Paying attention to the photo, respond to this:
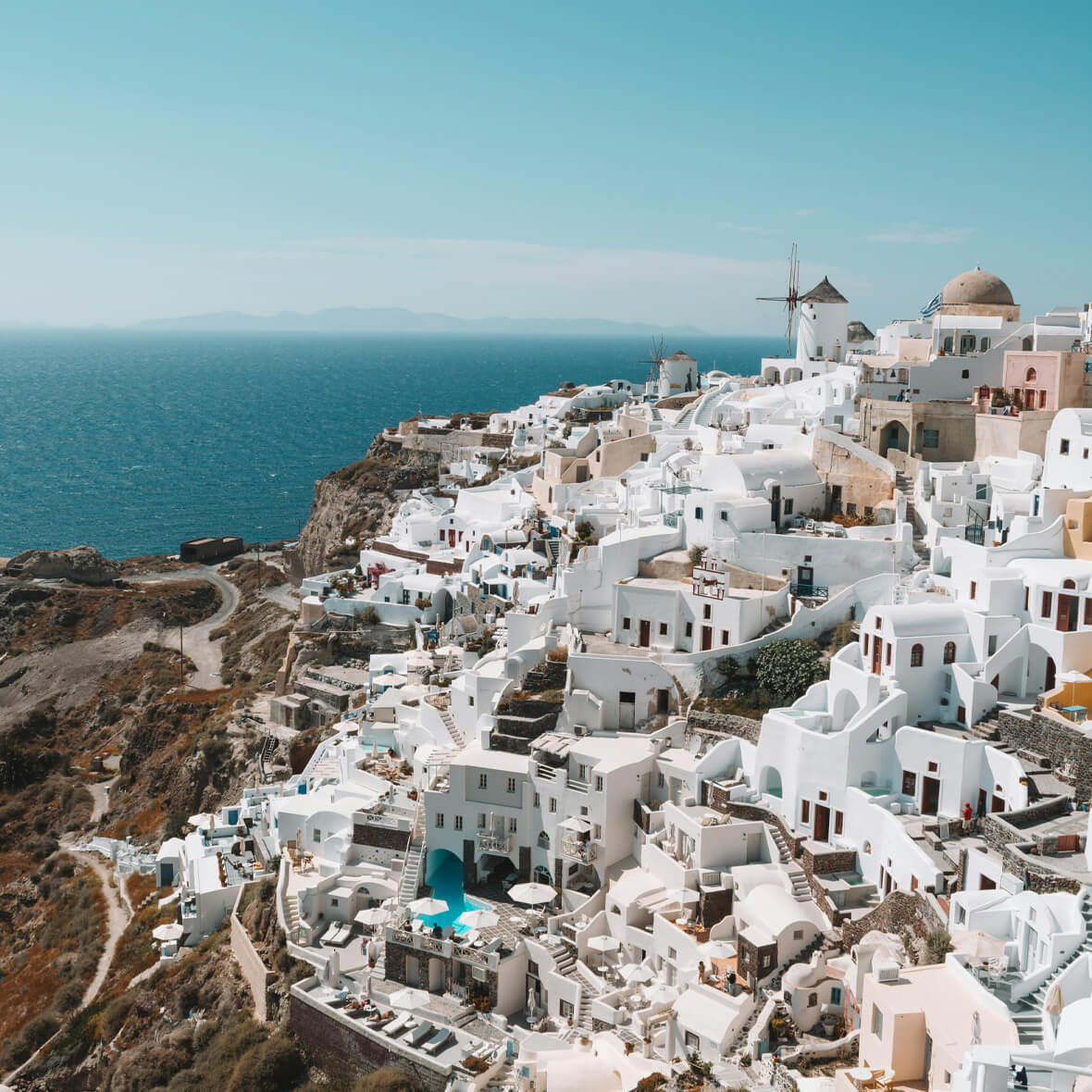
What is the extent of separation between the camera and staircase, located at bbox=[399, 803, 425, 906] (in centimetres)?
3328

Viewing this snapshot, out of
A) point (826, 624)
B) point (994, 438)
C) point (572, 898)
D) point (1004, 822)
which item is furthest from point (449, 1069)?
point (994, 438)

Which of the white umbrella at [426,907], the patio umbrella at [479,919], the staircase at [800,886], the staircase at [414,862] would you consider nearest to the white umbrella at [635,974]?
the patio umbrella at [479,919]

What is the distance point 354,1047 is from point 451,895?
5.48 m

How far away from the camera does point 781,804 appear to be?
31.1m

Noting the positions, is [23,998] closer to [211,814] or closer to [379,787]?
[211,814]

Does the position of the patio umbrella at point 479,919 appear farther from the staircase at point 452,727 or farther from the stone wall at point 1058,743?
the stone wall at point 1058,743

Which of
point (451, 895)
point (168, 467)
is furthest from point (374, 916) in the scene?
point (168, 467)

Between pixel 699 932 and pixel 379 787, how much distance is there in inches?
497

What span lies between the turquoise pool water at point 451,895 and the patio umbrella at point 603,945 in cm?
352

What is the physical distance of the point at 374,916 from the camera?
31875 mm

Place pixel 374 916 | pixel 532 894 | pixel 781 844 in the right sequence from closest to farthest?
pixel 781 844 < pixel 532 894 < pixel 374 916

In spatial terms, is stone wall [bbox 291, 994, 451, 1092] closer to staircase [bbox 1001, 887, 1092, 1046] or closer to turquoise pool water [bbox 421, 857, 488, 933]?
turquoise pool water [bbox 421, 857, 488, 933]

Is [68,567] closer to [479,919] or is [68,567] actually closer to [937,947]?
[479,919]

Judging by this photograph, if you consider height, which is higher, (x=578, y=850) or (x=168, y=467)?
(x=578, y=850)
